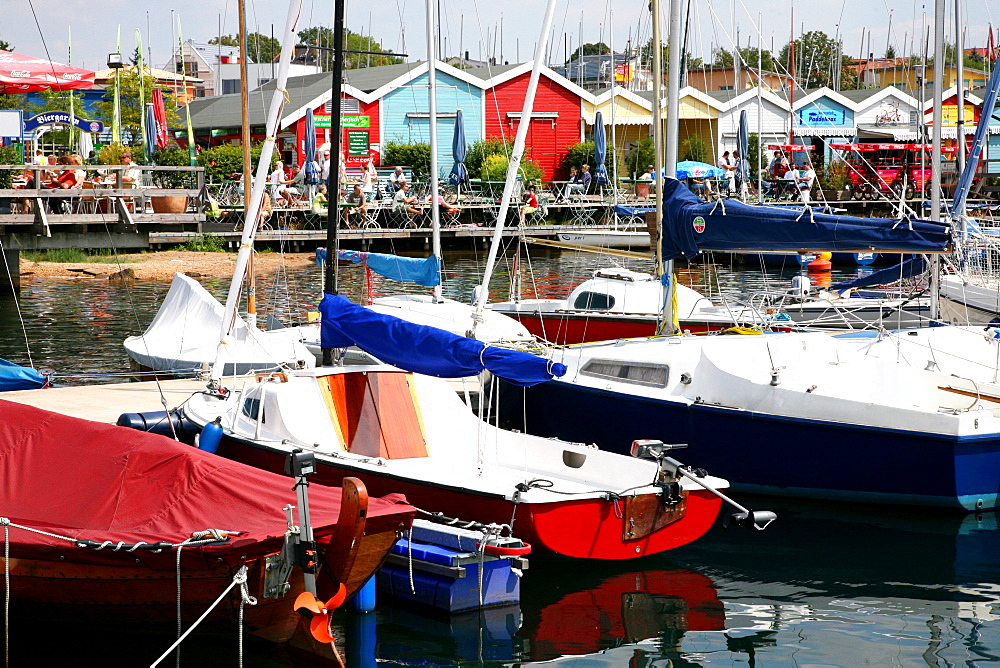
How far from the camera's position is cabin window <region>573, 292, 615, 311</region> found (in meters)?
21.6

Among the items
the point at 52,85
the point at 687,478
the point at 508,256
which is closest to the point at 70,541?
the point at 687,478

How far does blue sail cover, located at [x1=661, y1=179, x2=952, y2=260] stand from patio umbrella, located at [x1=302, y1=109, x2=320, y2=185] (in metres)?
28.1

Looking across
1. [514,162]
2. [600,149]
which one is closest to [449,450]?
[514,162]

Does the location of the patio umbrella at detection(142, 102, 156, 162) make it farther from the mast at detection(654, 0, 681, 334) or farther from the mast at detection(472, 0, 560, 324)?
the mast at detection(654, 0, 681, 334)

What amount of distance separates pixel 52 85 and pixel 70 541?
18.2 meters

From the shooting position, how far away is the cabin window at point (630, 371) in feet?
46.1

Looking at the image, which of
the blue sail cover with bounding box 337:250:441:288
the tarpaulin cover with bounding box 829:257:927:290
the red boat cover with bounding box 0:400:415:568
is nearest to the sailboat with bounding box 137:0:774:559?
the red boat cover with bounding box 0:400:415:568

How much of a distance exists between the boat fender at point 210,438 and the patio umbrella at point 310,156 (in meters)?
31.3

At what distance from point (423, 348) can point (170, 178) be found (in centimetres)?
3104

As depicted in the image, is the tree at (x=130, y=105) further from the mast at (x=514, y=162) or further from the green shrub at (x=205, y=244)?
the mast at (x=514, y=162)

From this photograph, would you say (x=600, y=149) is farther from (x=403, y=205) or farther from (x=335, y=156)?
(x=335, y=156)

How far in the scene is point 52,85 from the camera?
24203 millimetres

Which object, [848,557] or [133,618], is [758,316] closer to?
[848,557]

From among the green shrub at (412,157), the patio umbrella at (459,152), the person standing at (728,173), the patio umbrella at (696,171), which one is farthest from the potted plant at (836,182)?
the green shrub at (412,157)
